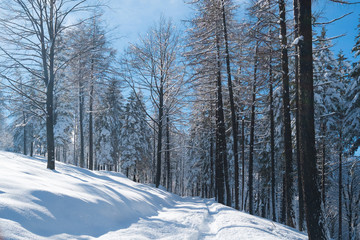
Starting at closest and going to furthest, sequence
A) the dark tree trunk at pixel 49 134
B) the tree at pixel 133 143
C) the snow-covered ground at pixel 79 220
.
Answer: the snow-covered ground at pixel 79 220 → the dark tree trunk at pixel 49 134 → the tree at pixel 133 143

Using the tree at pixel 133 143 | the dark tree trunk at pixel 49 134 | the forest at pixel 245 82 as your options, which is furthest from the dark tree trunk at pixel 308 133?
the tree at pixel 133 143

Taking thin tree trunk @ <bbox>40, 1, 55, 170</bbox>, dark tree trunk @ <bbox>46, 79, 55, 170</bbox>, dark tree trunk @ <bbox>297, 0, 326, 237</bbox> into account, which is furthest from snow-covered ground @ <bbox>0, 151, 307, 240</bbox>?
thin tree trunk @ <bbox>40, 1, 55, 170</bbox>

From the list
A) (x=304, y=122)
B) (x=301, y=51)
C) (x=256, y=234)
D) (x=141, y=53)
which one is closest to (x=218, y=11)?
(x=141, y=53)

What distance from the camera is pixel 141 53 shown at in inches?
567

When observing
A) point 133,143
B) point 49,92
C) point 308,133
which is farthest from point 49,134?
point 133,143

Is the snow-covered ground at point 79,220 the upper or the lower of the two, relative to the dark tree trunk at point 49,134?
lower

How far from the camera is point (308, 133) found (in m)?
4.94

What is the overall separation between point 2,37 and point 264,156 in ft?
72.7

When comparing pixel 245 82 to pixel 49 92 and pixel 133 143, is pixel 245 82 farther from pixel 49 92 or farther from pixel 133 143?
pixel 133 143

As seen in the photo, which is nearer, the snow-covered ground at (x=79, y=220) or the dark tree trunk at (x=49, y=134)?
the snow-covered ground at (x=79, y=220)

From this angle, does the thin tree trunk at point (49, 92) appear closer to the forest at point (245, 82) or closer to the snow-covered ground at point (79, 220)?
the forest at point (245, 82)

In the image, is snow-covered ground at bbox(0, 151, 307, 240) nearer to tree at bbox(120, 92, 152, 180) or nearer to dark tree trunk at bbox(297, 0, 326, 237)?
dark tree trunk at bbox(297, 0, 326, 237)

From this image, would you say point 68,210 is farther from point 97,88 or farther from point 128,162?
point 128,162

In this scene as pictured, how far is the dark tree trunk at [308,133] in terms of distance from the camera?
476 cm
